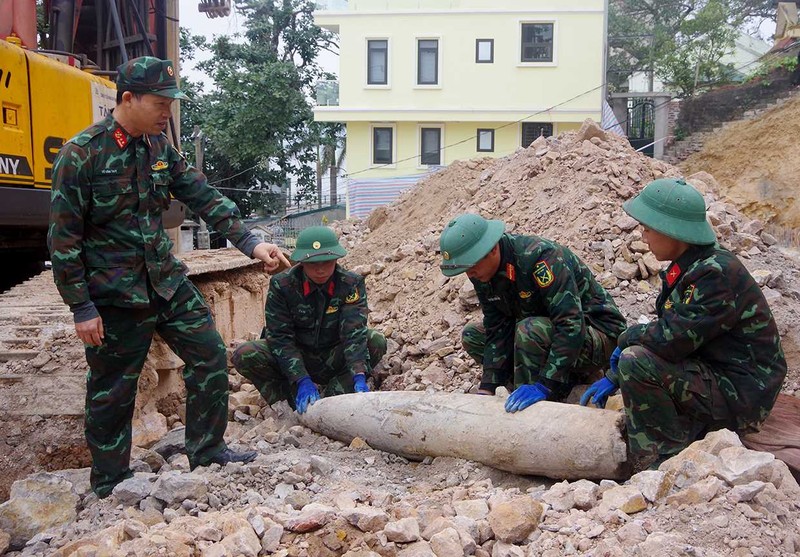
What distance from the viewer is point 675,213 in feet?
12.5

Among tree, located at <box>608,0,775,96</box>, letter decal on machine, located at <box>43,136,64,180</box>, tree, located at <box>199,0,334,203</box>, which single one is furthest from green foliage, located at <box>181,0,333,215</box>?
letter decal on machine, located at <box>43,136,64,180</box>

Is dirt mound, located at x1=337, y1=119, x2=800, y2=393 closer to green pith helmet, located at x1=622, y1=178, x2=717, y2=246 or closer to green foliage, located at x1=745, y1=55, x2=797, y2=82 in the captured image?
green pith helmet, located at x1=622, y1=178, x2=717, y2=246

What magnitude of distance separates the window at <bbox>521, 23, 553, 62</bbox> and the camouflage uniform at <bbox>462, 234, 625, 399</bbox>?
1666 cm

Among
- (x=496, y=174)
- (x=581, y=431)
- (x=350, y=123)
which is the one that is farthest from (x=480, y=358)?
(x=350, y=123)

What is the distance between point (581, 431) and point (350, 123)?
705 inches

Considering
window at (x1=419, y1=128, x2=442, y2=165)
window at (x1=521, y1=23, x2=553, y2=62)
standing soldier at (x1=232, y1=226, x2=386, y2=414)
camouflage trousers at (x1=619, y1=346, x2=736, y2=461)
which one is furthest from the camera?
window at (x1=419, y1=128, x2=442, y2=165)

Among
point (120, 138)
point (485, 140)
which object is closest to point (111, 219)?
point (120, 138)

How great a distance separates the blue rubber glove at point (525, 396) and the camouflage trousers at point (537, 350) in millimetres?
179

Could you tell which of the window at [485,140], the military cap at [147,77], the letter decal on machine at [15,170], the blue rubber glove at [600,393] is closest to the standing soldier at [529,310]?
the blue rubber glove at [600,393]

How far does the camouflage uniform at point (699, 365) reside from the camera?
363 cm

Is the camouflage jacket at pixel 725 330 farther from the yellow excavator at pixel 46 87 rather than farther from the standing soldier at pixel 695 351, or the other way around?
the yellow excavator at pixel 46 87

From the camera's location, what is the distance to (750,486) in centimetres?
302

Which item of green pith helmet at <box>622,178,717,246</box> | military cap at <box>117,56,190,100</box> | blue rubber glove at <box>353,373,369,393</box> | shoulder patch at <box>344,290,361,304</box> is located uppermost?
military cap at <box>117,56,190,100</box>

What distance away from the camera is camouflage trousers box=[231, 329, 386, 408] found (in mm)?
5398
